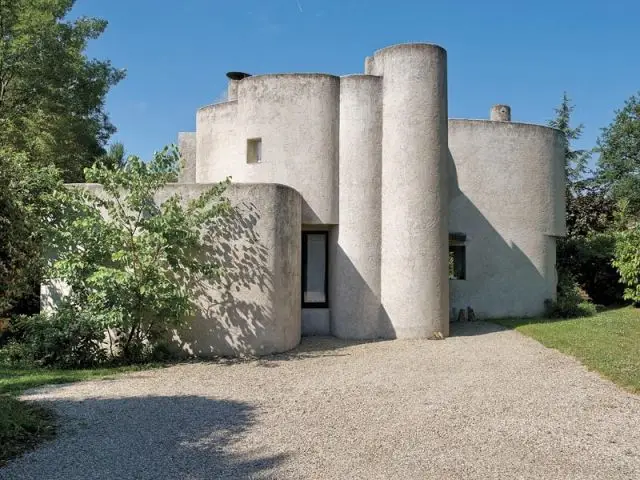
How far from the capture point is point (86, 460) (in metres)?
5.51

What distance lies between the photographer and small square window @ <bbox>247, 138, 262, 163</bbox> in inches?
570

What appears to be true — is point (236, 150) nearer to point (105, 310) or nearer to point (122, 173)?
point (122, 173)

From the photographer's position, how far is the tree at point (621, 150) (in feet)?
127

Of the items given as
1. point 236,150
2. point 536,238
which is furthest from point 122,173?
point 536,238

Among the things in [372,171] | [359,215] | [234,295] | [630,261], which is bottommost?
[234,295]

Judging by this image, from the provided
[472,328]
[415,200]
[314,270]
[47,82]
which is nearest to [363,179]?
[415,200]

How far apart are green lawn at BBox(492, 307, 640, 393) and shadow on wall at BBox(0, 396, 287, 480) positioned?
664cm

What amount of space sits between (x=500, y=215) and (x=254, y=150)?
28.1 feet

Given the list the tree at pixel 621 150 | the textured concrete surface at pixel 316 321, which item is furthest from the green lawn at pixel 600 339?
the tree at pixel 621 150

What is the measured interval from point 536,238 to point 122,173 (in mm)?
13514

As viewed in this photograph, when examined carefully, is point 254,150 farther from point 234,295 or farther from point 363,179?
point 234,295

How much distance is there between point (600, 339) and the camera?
12750 millimetres

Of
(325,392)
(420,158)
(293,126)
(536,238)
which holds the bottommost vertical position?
(325,392)

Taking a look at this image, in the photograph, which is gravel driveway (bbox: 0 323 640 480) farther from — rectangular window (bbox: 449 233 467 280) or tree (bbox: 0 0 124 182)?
tree (bbox: 0 0 124 182)
